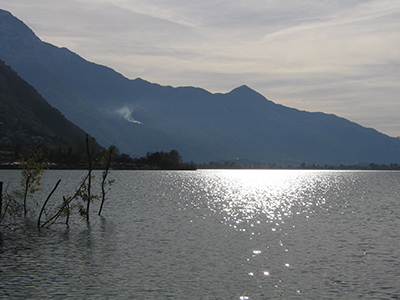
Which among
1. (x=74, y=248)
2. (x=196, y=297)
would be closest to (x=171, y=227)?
(x=74, y=248)

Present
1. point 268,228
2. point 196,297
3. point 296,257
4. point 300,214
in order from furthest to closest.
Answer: point 300,214 → point 268,228 → point 296,257 → point 196,297

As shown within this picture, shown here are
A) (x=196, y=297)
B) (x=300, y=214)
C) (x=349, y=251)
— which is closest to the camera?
(x=196, y=297)

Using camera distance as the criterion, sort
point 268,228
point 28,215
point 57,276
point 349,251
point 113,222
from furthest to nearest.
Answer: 1. point 28,215
2. point 113,222
3. point 268,228
4. point 349,251
5. point 57,276

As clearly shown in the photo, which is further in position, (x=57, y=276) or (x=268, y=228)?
(x=268, y=228)

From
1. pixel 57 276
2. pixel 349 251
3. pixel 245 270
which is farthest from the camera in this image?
pixel 349 251

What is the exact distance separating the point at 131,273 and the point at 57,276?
5.24 meters

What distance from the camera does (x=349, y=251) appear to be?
137ft

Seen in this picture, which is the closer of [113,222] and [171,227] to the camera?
[171,227]

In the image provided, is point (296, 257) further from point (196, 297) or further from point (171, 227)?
point (171, 227)

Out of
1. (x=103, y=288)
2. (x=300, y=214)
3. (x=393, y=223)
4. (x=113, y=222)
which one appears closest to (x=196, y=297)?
(x=103, y=288)

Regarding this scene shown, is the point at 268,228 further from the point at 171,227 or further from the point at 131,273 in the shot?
the point at 131,273

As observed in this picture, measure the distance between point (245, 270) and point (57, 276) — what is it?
46.2ft

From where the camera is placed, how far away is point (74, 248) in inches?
1628

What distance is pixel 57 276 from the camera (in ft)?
101
